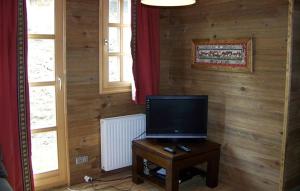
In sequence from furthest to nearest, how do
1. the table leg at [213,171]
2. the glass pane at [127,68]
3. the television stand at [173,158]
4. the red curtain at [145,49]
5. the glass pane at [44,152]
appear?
the glass pane at [127,68], the red curtain at [145,49], the table leg at [213,171], the glass pane at [44,152], the television stand at [173,158]

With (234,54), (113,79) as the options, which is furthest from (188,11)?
(113,79)

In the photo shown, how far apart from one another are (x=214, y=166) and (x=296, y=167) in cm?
81

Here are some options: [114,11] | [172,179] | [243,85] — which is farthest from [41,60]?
[243,85]

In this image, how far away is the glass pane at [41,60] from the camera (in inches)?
138

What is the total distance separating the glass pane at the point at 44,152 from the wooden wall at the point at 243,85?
163 cm

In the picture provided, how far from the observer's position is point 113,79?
4105 mm

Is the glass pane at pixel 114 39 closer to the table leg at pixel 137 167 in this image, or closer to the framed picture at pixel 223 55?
the framed picture at pixel 223 55

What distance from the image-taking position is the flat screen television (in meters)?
3.88

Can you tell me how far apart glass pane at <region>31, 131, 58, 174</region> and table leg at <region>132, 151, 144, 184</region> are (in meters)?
0.81

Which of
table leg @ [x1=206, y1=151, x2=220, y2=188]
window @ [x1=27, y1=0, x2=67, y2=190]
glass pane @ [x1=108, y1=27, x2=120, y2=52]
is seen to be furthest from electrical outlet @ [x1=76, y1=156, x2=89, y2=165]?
table leg @ [x1=206, y1=151, x2=220, y2=188]

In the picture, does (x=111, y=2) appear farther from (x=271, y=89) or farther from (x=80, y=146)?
(x=271, y=89)

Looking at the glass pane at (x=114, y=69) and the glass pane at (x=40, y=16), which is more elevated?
the glass pane at (x=40, y=16)

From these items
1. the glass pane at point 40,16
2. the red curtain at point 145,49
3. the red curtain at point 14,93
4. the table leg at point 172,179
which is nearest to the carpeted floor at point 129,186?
the table leg at point 172,179

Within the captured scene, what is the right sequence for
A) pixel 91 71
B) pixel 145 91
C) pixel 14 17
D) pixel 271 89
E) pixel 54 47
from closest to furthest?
pixel 14 17 → pixel 271 89 → pixel 54 47 → pixel 91 71 → pixel 145 91
